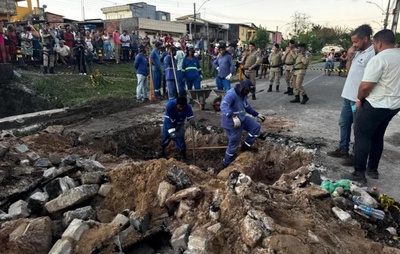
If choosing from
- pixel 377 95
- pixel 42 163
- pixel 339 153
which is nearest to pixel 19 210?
pixel 42 163

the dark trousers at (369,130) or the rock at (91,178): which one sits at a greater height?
the dark trousers at (369,130)

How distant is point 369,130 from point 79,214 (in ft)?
11.3

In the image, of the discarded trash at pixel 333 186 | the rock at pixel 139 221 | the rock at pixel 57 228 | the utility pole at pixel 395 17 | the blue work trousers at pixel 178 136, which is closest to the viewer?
the rock at pixel 57 228

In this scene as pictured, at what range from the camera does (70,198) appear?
3.18 metres

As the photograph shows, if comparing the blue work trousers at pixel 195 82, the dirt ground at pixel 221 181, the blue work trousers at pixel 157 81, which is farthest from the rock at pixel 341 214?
the blue work trousers at pixel 157 81

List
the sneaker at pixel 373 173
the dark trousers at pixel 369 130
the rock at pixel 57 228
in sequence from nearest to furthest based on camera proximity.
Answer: the rock at pixel 57 228
the dark trousers at pixel 369 130
the sneaker at pixel 373 173

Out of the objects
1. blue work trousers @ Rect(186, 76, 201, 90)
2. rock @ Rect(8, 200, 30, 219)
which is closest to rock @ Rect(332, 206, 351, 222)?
rock @ Rect(8, 200, 30, 219)

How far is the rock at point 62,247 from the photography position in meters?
2.49

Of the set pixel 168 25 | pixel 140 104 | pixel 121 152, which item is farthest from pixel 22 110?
pixel 168 25

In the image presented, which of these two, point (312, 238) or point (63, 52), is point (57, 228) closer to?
point (312, 238)

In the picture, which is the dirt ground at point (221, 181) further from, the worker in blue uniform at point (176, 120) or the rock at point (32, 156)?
the worker in blue uniform at point (176, 120)

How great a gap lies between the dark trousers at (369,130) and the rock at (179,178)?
87.5 inches

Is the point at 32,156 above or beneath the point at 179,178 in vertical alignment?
beneath

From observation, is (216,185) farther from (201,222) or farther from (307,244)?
(307,244)
